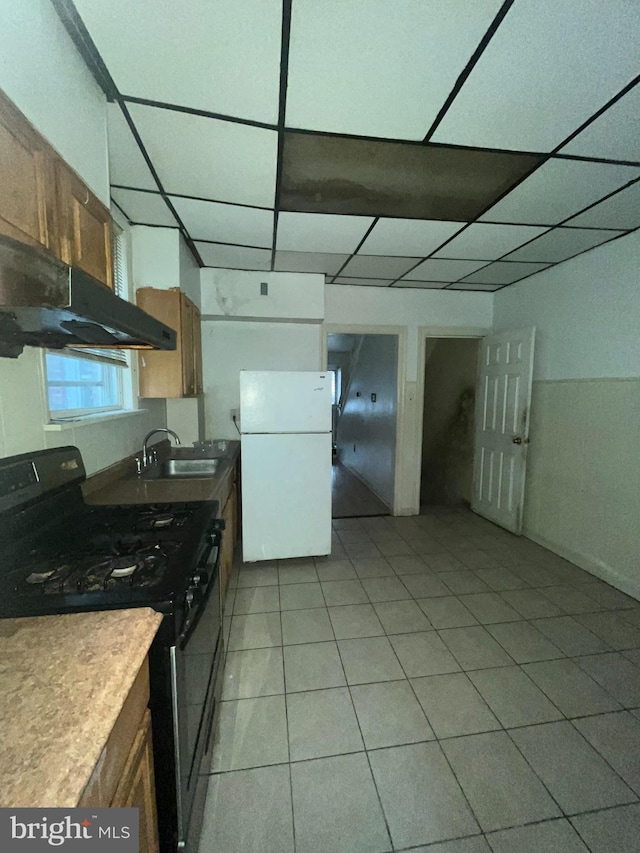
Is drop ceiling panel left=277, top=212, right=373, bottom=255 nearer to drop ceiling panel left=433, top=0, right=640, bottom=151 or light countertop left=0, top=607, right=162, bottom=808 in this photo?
drop ceiling panel left=433, top=0, right=640, bottom=151

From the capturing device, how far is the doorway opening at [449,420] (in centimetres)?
440

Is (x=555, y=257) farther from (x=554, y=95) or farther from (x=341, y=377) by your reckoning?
(x=341, y=377)

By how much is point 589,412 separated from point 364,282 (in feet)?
7.71

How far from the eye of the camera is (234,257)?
2914 mm

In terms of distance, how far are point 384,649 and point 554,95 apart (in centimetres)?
261

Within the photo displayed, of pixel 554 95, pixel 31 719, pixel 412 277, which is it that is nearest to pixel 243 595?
pixel 31 719

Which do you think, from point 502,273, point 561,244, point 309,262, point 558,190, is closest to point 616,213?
point 561,244

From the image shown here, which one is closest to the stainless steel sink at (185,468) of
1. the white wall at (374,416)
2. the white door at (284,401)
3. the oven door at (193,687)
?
the white door at (284,401)

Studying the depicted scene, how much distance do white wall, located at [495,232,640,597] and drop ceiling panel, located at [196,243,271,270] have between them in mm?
2584

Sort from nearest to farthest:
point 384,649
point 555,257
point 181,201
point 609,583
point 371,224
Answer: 1. point 384,649
2. point 181,201
3. point 371,224
4. point 609,583
5. point 555,257

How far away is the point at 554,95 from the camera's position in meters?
1.28

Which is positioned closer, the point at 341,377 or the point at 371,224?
the point at 371,224

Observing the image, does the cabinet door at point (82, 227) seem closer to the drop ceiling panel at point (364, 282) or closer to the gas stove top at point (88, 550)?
the gas stove top at point (88, 550)

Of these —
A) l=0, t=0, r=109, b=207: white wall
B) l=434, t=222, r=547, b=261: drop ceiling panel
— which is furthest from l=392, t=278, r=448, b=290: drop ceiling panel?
l=0, t=0, r=109, b=207: white wall
